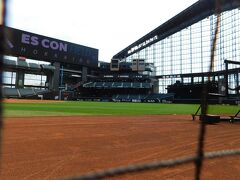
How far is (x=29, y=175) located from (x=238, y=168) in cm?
354

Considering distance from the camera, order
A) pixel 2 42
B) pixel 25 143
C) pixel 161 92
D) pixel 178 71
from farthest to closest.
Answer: pixel 161 92 → pixel 178 71 → pixel 25 143 → pixel 2 42

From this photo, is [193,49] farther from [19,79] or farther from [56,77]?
[19,79]

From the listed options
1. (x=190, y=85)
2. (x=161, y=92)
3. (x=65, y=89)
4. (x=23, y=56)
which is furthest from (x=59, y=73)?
(x=190, y=85)

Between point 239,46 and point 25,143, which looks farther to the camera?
point 239,46

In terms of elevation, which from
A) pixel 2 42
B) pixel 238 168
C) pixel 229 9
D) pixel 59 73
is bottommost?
pixel 238 168

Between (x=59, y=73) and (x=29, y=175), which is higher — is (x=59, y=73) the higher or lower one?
the higher one

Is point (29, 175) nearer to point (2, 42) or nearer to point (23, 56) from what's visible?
point (2, 42)

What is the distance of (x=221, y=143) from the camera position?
23.1ft

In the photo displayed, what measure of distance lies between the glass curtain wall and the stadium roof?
110 cm

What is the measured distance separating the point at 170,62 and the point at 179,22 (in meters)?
11.0

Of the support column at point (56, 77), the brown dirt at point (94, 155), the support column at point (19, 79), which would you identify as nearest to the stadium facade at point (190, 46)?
the support column at point (56, 77)

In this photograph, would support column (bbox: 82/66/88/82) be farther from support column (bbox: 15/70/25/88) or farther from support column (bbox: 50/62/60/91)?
support column (bbox: 15/70/25/88)

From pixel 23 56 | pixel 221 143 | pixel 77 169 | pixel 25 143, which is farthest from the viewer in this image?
pixel 23 56

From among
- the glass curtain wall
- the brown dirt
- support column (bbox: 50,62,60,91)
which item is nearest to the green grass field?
the brown dirt
